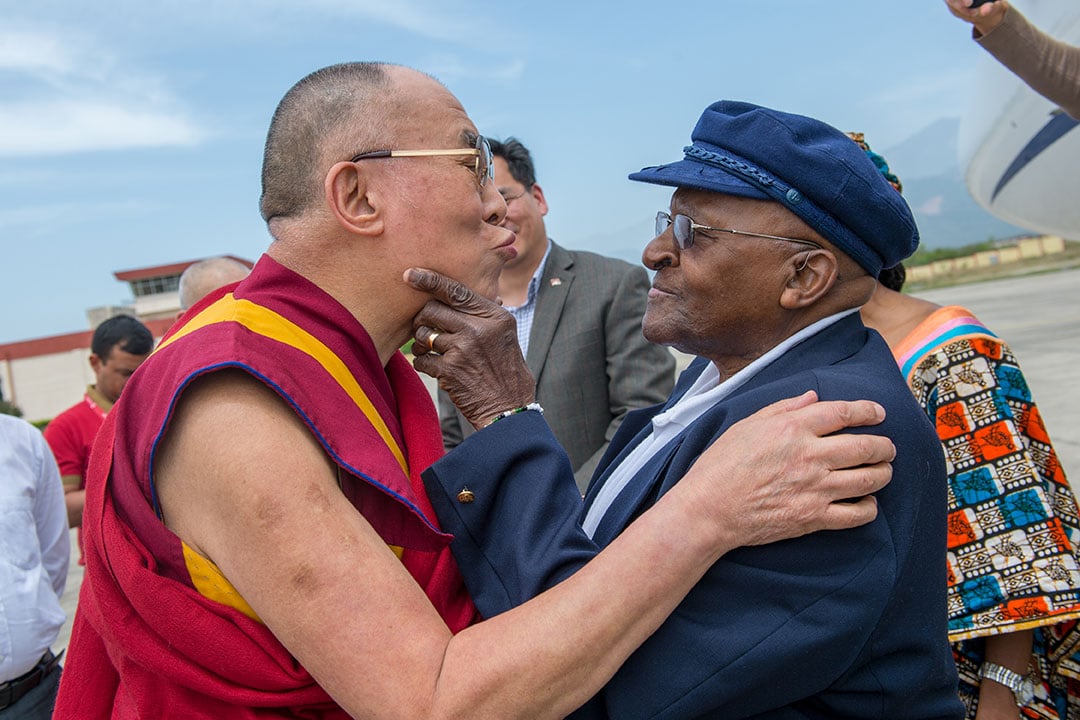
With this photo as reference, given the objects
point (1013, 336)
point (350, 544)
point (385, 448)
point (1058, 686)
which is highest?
point (385, 448)

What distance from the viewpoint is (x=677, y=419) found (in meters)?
2.16

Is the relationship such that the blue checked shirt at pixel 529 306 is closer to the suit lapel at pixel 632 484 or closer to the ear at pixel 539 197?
the ear at pixel 539 197

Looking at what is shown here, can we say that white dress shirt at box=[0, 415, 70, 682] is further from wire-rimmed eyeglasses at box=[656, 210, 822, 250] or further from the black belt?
wire-rimmed eyeglasses at box=[656, 210, 822, 250]

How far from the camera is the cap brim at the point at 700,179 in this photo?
1.98 metres

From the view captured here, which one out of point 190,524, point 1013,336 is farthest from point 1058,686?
point 1013,336

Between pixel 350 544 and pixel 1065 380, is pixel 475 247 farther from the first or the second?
pixel 1065 380

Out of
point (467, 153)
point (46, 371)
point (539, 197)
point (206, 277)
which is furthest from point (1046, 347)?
point (46, 371)

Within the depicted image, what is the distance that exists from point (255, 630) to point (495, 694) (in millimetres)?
475

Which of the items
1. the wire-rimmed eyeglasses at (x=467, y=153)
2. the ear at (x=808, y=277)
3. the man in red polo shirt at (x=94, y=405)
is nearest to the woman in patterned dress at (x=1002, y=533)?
the ear at (x=808, y=277)

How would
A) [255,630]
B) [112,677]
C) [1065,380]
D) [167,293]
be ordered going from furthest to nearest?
1. [167,293]
2. [1065,380]
3. [112,677]
4. [255,630]

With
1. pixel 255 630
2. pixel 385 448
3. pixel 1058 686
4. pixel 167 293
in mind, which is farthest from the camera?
pixel 167 293

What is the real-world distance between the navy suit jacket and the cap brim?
39cm

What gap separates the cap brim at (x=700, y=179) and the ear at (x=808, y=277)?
0.17m

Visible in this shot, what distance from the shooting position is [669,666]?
1659mm
